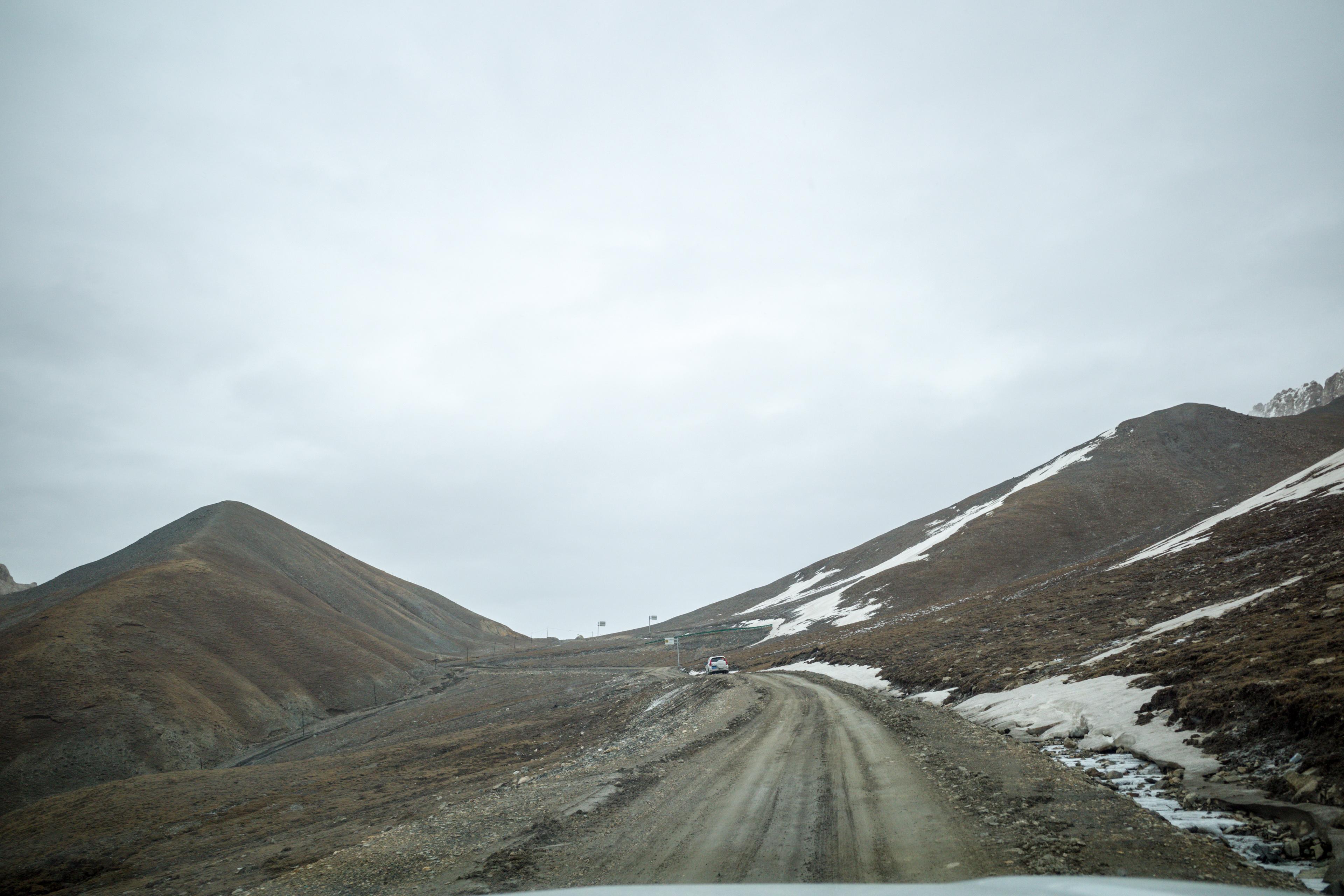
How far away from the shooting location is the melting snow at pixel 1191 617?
19172mm

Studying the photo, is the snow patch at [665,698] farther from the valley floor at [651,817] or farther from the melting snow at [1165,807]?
the melting snow at [1165,807]

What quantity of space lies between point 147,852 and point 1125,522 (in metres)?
101

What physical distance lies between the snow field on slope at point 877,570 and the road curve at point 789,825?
64.2m

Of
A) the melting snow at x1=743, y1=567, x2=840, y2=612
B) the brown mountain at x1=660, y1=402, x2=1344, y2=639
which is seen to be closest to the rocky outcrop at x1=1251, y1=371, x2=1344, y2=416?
the brown mountain at x1=660, y1=402, x2=1344, y2=639

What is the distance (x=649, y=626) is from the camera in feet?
632

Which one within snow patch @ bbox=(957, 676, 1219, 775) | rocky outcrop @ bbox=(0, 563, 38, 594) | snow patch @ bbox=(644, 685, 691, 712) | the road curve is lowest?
snow patch @ bbox=(644, 685, 691, 712)

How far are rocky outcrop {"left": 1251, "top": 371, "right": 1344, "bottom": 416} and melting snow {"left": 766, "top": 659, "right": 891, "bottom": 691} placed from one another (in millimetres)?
189737

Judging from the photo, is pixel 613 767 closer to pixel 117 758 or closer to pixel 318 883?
pixel 318 883

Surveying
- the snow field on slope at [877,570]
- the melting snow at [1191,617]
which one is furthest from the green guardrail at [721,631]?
the melting snow at [1191,617]

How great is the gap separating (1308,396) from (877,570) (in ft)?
594

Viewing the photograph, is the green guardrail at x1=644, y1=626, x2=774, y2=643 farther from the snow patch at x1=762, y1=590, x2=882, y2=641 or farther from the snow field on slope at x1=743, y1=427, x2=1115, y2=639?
the snow field on slope at x1=743, y1=427, x2=1115, y2=639

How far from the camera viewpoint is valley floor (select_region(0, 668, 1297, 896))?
25.4 ft

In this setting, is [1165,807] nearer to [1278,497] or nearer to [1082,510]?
[1278,497]

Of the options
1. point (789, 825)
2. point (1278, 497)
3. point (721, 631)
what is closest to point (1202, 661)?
point (789, 825)
